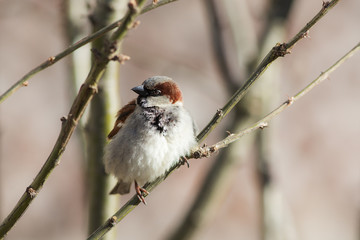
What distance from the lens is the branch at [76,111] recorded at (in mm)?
1293

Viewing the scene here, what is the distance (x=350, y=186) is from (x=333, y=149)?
0.47 meters

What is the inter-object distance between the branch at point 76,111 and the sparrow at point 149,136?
3.13 feet

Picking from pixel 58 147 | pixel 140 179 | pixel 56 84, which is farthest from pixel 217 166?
pixel 56 84

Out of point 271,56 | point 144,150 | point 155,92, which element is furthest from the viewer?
point 155,92

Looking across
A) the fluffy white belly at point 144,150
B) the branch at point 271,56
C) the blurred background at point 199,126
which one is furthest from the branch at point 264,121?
the blurred background at point 199,126

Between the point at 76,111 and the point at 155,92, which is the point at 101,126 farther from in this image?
the point at 76,111

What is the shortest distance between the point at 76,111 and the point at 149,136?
1178 millimetres

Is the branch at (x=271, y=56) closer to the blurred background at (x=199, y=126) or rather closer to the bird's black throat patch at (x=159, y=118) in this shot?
the bird's black throat patch at (x=159, y=118)

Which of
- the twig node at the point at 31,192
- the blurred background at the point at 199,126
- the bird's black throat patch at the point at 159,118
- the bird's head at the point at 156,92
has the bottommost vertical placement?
the twig node at the point at 31,192

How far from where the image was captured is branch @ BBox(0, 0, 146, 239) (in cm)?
129

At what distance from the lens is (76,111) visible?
4.71 feet

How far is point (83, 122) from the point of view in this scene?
296 centimetres

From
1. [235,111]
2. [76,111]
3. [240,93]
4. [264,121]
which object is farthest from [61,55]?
[235,111]

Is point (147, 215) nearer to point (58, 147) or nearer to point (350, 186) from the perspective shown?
point (350, 186)
